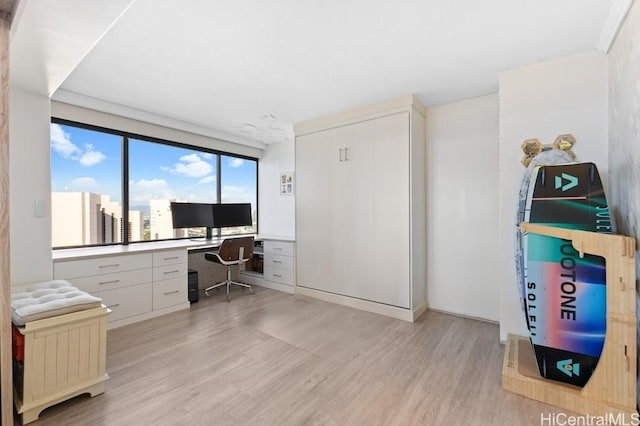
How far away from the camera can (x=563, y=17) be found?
183 centimetres

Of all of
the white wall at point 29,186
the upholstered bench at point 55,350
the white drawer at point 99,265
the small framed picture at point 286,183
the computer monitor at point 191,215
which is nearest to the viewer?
the upholstered bench at point 55,350

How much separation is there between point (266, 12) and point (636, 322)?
2.89m

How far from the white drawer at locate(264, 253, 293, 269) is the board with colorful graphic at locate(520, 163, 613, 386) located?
2.99m

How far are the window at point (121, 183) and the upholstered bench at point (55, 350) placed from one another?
154 centimetres

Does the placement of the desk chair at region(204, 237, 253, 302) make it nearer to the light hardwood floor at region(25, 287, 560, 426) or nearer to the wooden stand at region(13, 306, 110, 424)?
the light hardwood floor at region(25, 287, 560, 426)

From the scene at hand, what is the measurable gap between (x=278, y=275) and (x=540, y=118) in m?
3.70

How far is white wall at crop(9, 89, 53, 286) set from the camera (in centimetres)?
238

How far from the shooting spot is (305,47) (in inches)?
85.1

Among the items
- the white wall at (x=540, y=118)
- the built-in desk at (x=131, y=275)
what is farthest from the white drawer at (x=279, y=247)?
the white wall at (x=540, y=118)

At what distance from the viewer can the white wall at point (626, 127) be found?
1601 millimetres

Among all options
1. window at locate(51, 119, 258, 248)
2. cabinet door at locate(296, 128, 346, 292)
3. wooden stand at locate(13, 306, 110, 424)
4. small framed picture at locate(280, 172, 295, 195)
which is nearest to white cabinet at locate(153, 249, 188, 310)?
window at locate(51, 119, 258, 248)

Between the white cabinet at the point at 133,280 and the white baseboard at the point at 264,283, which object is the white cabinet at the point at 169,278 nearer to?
the white cabinet at the point at 133,280

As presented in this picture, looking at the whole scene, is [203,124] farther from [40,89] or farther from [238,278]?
[238,278]

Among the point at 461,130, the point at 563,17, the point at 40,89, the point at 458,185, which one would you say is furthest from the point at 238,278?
the point at 563,17
